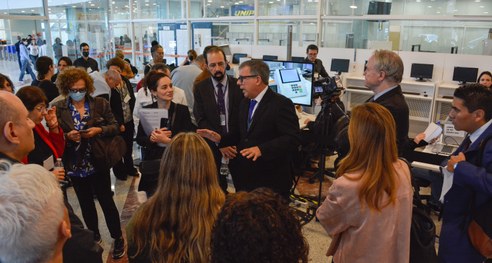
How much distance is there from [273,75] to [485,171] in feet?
9.70

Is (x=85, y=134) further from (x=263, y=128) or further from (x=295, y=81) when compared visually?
(x=295, y=81)

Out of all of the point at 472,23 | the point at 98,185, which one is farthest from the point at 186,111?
the point at 472,23

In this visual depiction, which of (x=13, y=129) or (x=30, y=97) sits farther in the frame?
(x=30, y=97)

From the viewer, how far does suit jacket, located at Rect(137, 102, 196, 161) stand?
2787mm

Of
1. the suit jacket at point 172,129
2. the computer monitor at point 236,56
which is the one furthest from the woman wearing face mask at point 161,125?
the computer monitor at point 236,56

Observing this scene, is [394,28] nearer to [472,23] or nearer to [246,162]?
[472,23]

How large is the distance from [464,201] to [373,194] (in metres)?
0.73

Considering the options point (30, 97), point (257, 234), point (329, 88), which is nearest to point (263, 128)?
point (329, 88)

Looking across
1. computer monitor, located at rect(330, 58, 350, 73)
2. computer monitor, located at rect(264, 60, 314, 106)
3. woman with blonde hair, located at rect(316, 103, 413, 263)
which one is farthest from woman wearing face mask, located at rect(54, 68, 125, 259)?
computer monitor, located at rect(330, 58, 350, 73)

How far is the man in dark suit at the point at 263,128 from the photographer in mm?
2654

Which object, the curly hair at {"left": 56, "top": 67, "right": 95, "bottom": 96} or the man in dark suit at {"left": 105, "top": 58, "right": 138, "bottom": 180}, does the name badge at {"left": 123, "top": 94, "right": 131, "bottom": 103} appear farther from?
the curly hair at {"left": 56, "top": 67, "right": 95, "bottom": 96}

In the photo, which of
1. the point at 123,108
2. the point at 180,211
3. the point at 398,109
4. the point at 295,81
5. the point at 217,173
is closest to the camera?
the point at 180,211

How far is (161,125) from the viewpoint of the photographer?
2777mm

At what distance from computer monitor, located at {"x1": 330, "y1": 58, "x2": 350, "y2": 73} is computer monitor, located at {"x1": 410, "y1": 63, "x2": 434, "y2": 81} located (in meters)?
1.17
